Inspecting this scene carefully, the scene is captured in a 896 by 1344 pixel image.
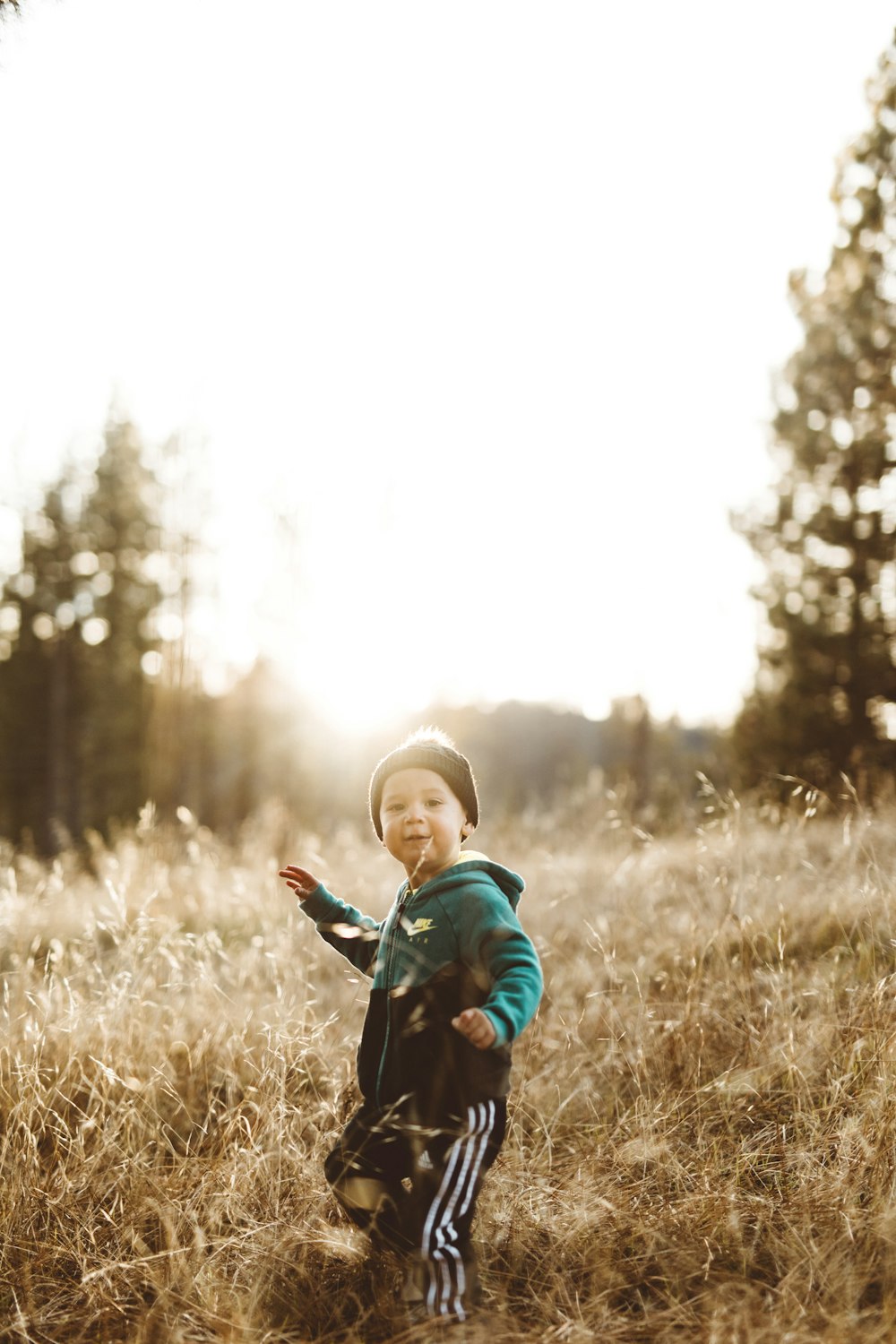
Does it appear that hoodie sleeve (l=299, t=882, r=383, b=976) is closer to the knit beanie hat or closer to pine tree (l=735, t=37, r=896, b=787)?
the knit beanie hat

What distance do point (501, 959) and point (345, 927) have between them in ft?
1.89

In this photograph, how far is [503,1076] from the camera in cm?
175

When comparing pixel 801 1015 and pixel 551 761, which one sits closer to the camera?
pixel 801 1015

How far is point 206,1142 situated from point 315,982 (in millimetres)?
1118

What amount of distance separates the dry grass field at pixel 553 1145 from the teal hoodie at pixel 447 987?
1.52 ft

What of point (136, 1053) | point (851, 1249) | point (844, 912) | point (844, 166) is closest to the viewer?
point (851, 1249)

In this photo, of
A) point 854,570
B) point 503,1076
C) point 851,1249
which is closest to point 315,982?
point 503,1076

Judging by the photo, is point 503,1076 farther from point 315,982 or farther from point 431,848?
point 315,982

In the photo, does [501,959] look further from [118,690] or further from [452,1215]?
[118,690]

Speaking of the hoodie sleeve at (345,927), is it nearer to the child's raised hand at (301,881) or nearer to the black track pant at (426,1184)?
the child's raised hand at (301,881)

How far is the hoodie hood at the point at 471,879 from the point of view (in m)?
1.90

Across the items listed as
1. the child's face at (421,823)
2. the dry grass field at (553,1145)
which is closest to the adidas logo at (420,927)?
the child's face at (421,823)

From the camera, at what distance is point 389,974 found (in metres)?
1.97

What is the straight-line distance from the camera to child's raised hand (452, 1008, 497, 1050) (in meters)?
1.50
